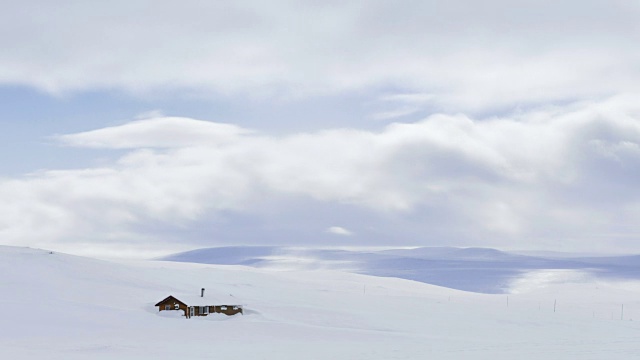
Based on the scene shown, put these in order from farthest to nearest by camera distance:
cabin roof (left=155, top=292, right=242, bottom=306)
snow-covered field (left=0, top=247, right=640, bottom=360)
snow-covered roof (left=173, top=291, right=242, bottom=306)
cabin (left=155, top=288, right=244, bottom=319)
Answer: snow-covered roof (left=173, top=291, right=242, bottom=306) < cabin roof (left=155, top=292, right=242, bottom=306) < cabin (left=155, top=288, right=244, bottom=319) < snow-covered field (left=0, top=247, right=640, bottom=360)

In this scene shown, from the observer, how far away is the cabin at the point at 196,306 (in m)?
74.7

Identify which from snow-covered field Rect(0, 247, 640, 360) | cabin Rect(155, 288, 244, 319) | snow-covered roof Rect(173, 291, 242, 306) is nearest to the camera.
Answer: snow-covered field Rect(0, 247, 640, 360)

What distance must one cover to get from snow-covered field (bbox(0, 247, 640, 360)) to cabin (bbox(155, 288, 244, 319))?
1.15 m

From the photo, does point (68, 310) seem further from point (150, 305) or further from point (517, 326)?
point (517, 326)

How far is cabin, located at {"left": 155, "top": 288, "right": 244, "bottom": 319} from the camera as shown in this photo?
74688 millimetres

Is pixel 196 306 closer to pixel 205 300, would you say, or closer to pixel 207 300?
pixel 205 300

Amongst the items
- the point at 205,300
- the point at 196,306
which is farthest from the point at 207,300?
the point at 196,306

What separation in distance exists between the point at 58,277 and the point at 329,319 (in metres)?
29.8

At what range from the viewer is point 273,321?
73.8 meters

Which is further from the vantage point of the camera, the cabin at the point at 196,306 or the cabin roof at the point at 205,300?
the cabin roof at the point at 205,300

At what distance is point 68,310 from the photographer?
2840 inches

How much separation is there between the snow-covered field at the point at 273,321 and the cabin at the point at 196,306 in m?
1.15

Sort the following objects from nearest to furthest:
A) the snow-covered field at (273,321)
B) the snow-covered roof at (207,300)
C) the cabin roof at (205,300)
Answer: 1. the snow-covered field at (273,321)
2. the cabin roof at (205,300)
3. the snow-covered roof at (207,300)

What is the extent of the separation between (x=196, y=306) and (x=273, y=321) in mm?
7037
